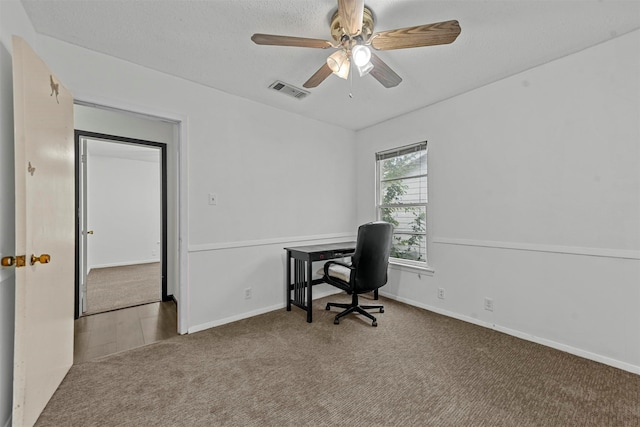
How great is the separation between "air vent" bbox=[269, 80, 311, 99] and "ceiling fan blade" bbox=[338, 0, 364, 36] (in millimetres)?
1244

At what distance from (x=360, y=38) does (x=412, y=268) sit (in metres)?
2.58

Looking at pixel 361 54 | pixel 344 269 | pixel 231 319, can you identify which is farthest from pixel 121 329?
pixel 361 54

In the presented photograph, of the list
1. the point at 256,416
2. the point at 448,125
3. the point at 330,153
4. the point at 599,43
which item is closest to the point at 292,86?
the point at 330,153

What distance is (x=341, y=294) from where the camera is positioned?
3.87m

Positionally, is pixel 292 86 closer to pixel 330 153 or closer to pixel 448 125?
pixel 330 153

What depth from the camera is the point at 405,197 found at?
3613 mm

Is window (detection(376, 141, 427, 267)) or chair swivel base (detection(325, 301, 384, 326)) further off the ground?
window (detection(376, 141, 427, 267))

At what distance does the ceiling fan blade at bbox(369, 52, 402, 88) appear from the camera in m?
1.87

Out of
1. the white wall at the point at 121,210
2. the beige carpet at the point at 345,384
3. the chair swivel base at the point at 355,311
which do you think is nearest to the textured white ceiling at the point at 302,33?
the chair swivel base at the point at 355,311

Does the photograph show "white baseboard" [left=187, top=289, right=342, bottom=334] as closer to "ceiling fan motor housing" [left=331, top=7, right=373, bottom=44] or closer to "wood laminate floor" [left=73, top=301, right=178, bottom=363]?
"wood laminate floor" [left=73, top=301, right=178, bottom=363]

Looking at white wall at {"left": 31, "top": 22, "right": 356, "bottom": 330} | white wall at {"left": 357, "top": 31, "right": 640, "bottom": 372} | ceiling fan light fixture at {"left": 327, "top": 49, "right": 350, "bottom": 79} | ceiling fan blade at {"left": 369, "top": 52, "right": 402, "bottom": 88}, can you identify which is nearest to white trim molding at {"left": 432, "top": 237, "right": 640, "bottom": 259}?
→ white wall at {"left": 357, "top": 31, "right": 640, "bottom": 372}

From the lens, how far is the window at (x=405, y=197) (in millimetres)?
3412

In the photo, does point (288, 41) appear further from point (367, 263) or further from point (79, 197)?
point (79, 197)

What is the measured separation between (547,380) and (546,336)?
0.63 meters
